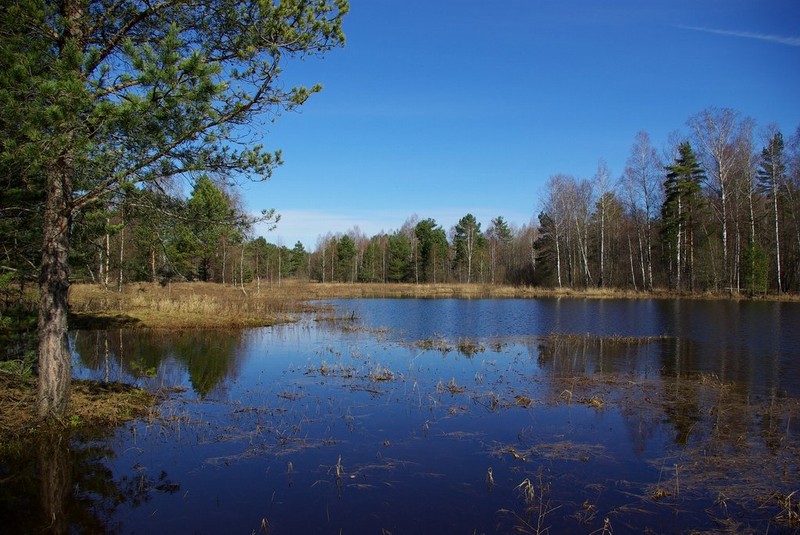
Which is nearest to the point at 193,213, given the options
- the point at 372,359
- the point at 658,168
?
the point at 372,359

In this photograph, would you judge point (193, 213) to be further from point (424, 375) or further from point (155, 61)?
point (424, 375)

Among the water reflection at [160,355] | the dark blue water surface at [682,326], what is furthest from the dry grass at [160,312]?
the dark blue water surface at [682,326]

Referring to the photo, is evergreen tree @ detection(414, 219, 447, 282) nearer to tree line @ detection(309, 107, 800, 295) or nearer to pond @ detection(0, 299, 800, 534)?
tree line @ detection(309, 107, 800, 295)

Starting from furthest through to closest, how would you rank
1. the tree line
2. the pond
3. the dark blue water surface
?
the tree line, the dark blue water surface, the pond

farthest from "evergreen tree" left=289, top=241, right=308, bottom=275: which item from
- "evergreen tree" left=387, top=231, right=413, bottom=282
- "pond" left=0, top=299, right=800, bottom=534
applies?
"pond" left=0, top=299, right=800, bottom=534

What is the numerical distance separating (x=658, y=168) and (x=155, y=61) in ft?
167

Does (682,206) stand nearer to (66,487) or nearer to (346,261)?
(346,261)

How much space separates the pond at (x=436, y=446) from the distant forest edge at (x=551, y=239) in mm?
3200

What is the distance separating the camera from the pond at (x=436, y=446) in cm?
588

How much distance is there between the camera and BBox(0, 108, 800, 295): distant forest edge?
8938 millimetres

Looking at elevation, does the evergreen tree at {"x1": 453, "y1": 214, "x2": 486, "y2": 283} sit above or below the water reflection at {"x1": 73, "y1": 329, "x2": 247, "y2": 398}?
above

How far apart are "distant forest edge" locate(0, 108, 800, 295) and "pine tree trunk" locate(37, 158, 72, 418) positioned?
471mm

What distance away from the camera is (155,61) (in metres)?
6.22

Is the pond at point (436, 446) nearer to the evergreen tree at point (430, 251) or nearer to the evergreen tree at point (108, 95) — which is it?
the evergreen tree at point (108, 95)
